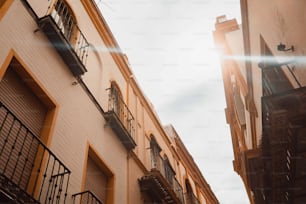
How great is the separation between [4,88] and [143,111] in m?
8.65

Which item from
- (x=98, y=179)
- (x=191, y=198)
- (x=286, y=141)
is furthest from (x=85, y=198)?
(x=191, y=198)

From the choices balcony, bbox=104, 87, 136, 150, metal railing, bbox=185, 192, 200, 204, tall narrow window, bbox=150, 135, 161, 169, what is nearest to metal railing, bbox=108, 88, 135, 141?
balcony, bbox=104, 87, 136, 150

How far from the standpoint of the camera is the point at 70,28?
9.16 meters

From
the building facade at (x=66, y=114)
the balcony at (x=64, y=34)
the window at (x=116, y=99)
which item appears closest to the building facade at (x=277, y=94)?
the building facade at (x=66, y=114)

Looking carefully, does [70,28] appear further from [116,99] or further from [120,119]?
[120,119]

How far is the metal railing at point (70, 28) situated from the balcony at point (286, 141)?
18.3 ft

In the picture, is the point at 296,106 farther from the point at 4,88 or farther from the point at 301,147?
the point at 4,88

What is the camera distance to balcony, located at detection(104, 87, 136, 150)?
9430 millimetres

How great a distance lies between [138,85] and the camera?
14.2 meters

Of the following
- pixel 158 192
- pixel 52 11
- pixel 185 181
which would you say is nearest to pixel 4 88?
pixel 52 11

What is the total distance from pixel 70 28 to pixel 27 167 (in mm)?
4752

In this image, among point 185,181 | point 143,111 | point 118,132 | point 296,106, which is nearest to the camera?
point 296,106

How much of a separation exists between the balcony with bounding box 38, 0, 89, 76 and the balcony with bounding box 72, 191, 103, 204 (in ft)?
9.98

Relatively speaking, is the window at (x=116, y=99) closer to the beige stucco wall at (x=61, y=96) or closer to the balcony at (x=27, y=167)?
the beige stucco wall at (x=61, y=96)
